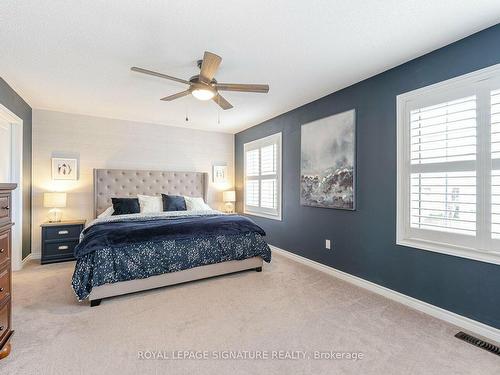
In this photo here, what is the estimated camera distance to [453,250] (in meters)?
2.34

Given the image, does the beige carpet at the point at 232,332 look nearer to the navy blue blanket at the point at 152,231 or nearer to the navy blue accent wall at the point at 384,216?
the navy blue accent wall at the point at 384,216

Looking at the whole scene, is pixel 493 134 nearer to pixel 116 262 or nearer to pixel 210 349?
pixel 210 349

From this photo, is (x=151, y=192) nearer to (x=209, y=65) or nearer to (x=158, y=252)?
(x=158, y=252)

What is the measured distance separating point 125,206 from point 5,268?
2331 mm

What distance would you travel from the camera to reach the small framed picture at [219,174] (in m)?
5.88

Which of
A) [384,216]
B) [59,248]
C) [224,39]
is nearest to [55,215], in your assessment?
[59,248]

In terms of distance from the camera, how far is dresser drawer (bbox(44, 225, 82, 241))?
397cm

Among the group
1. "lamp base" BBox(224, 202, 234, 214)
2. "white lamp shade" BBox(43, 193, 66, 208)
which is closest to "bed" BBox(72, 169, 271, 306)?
"white lamp shade" BBox(43, 193, 66, 208)

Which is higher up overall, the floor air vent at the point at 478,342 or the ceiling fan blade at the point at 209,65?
the ceiling fan blade at the point at 209,65

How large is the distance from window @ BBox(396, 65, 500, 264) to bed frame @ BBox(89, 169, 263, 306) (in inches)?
83.4

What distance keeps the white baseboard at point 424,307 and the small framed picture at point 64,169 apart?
4406 mm

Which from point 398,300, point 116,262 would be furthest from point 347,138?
point 116,262

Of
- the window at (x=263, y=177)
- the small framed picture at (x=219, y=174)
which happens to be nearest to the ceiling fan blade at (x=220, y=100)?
the window at (x=263, y=177)

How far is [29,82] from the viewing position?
3.20 metres
